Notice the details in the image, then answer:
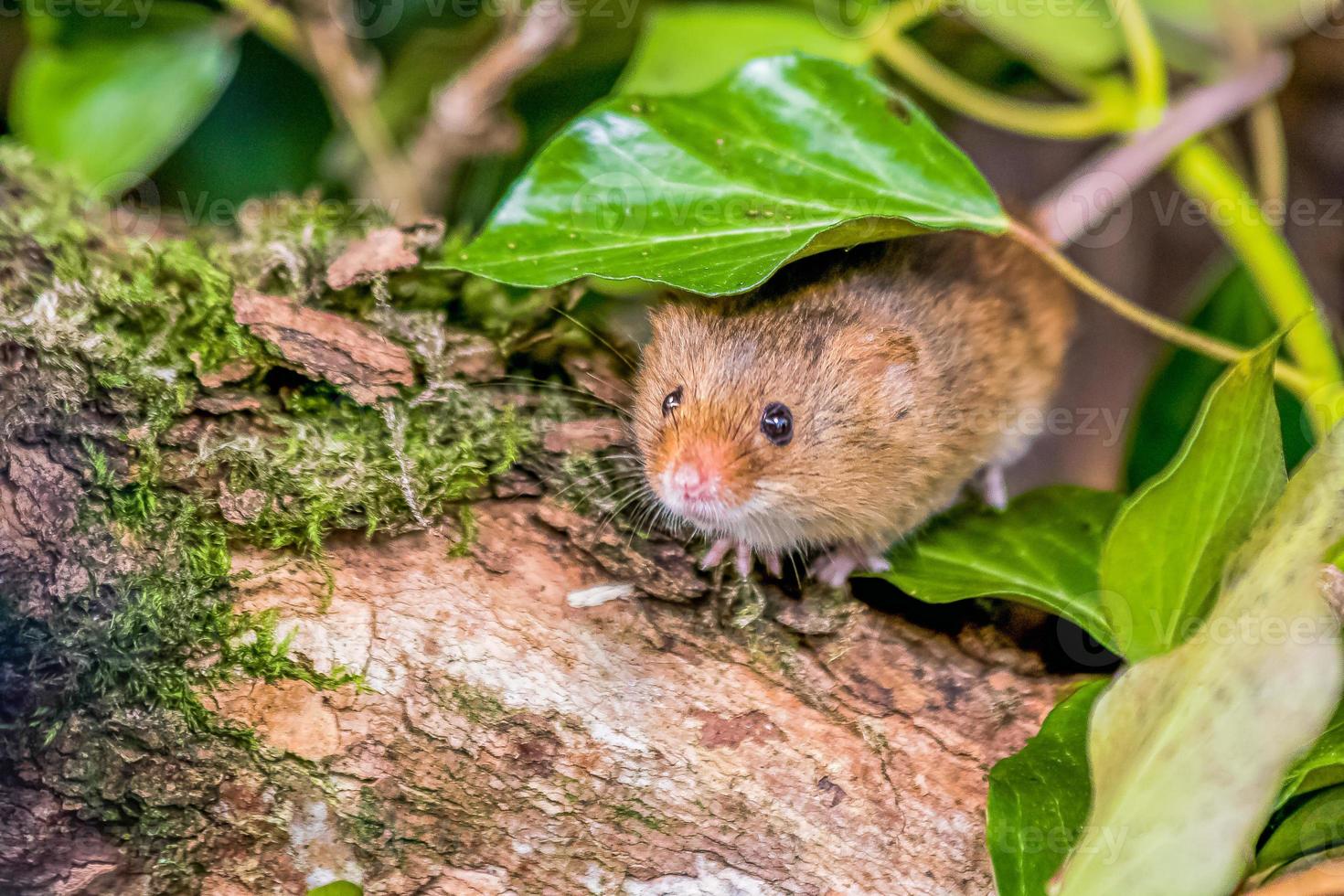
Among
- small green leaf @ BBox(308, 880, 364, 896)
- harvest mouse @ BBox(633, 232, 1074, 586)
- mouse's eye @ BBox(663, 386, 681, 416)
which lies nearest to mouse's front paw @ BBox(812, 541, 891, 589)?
harvest mouse @ BBox(633, 232, 1074, 586)

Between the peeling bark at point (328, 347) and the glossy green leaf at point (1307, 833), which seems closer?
the glossy green leaf at point (1307, 833)

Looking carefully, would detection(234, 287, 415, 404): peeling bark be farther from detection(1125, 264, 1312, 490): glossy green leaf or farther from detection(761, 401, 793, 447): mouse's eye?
detection(1125, 264, 1312, 490): glossy green leaf

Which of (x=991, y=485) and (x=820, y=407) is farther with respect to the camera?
(x=991, y=485)

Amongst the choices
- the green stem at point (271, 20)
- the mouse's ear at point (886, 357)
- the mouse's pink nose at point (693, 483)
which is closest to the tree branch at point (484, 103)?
the green stem at point (271, 20)

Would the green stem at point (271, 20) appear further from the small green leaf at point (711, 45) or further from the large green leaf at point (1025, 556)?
the large green leaf at point (1025, 556)

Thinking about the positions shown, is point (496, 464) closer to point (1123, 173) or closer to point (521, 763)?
point (521, 763)

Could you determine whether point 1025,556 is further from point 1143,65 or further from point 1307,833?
point 1143,65

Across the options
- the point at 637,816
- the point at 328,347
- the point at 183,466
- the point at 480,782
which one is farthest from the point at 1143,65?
the point at 183,466

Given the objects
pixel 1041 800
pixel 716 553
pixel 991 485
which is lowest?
pixel 1041 800
